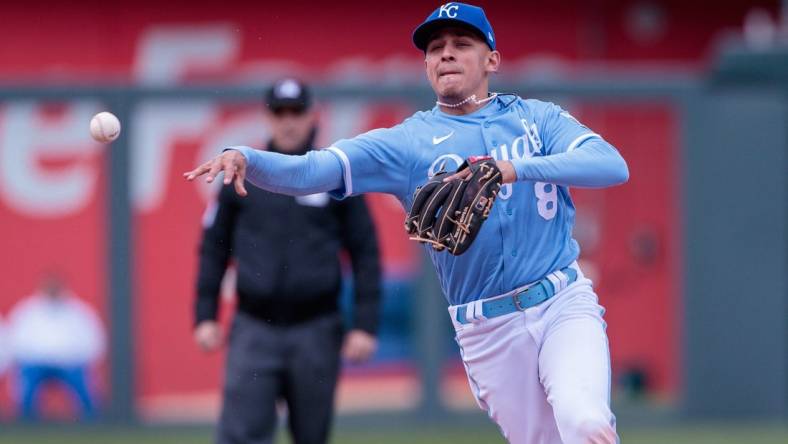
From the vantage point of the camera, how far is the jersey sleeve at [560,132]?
16.8ft

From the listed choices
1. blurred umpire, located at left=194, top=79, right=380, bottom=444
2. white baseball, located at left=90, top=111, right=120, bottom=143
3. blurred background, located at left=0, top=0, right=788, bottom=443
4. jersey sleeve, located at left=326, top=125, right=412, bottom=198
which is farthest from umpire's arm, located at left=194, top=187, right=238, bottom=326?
blurred background, located at left=0, top=0, right=788, bottom=443

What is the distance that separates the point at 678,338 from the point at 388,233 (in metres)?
2.61

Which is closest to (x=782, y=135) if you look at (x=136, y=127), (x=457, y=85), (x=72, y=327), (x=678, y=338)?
(x=678, y=338)

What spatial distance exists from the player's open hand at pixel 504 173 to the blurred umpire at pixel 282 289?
6.68 ft

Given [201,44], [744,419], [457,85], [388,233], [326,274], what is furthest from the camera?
[201,44]

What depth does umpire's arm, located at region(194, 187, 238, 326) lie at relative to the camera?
682cm

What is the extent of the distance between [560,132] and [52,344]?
7.42 meters

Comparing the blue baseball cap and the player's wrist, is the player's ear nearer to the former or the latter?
the blue baseball cap

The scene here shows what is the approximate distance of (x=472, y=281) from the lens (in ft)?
17.2

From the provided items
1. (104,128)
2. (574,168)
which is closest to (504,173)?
(574,168)

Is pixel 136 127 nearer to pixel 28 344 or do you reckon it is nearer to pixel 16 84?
pixel 16 84

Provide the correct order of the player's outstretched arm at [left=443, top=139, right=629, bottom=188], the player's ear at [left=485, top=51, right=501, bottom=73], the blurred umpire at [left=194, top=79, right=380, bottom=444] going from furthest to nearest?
the blurred umpire at [left=194, top=79, right=380, bottom=444], the player's ear at [left=485, top=51, right=501, bottom=73], the player's outstretched arm at [left=443, top=139, right=629, bottom=188]

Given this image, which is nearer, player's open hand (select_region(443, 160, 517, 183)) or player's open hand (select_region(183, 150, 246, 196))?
player's open hand (select_region(183, 150, 246, 196))

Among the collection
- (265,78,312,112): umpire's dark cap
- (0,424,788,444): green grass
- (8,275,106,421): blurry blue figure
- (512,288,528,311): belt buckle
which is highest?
(265,78,312,112): umpire's dark cap
